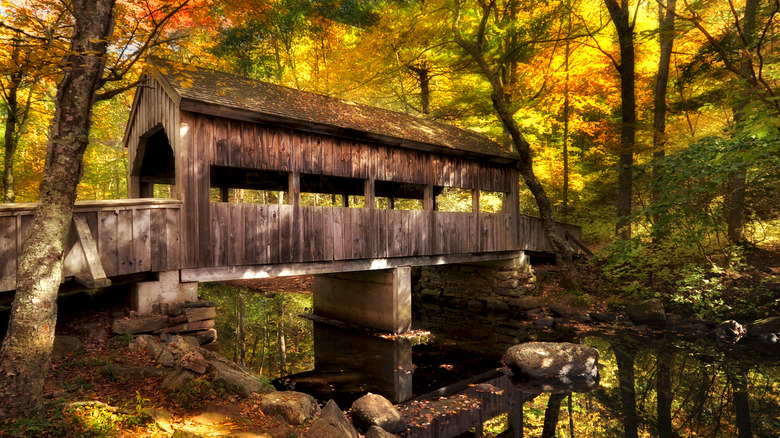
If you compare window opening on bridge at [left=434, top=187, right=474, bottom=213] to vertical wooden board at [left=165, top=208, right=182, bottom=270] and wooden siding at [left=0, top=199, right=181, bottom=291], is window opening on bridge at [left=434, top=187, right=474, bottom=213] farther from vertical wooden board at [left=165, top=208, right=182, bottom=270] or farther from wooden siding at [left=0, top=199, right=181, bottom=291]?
wooden siding at [left=0, top=199, right=181, bottom=291]

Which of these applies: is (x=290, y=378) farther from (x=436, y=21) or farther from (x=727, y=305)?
(x=436, y=21)

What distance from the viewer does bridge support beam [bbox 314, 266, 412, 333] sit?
420 inches

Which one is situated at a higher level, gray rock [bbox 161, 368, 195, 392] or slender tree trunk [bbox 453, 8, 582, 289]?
slender tree trunk [bbox 453, 8, 582, 289]

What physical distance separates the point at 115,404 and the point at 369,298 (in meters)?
7.35

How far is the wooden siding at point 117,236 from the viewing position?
209 inches

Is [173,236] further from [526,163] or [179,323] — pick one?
[526,163]

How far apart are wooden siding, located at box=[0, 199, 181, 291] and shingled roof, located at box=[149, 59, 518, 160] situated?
1869mm

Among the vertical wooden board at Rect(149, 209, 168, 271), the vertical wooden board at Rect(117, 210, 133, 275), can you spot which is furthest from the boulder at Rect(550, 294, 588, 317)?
the vertical wooden board at Rect(117, 210, 133, 275)

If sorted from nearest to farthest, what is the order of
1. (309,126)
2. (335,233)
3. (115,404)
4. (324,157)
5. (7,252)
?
(115,404) < (7,252) < (309,126) < (324,157) < (335,233)

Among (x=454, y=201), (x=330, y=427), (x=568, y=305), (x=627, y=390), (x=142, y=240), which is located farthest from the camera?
(x=454, y=201)

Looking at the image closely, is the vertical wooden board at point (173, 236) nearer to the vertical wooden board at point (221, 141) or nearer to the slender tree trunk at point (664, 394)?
the vertical wooden board at point (221, 141)

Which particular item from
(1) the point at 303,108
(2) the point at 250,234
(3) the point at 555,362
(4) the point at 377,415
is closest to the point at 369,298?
(2) the point at 250,234

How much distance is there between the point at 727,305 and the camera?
10773mm

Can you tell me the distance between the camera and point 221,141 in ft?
24.8
